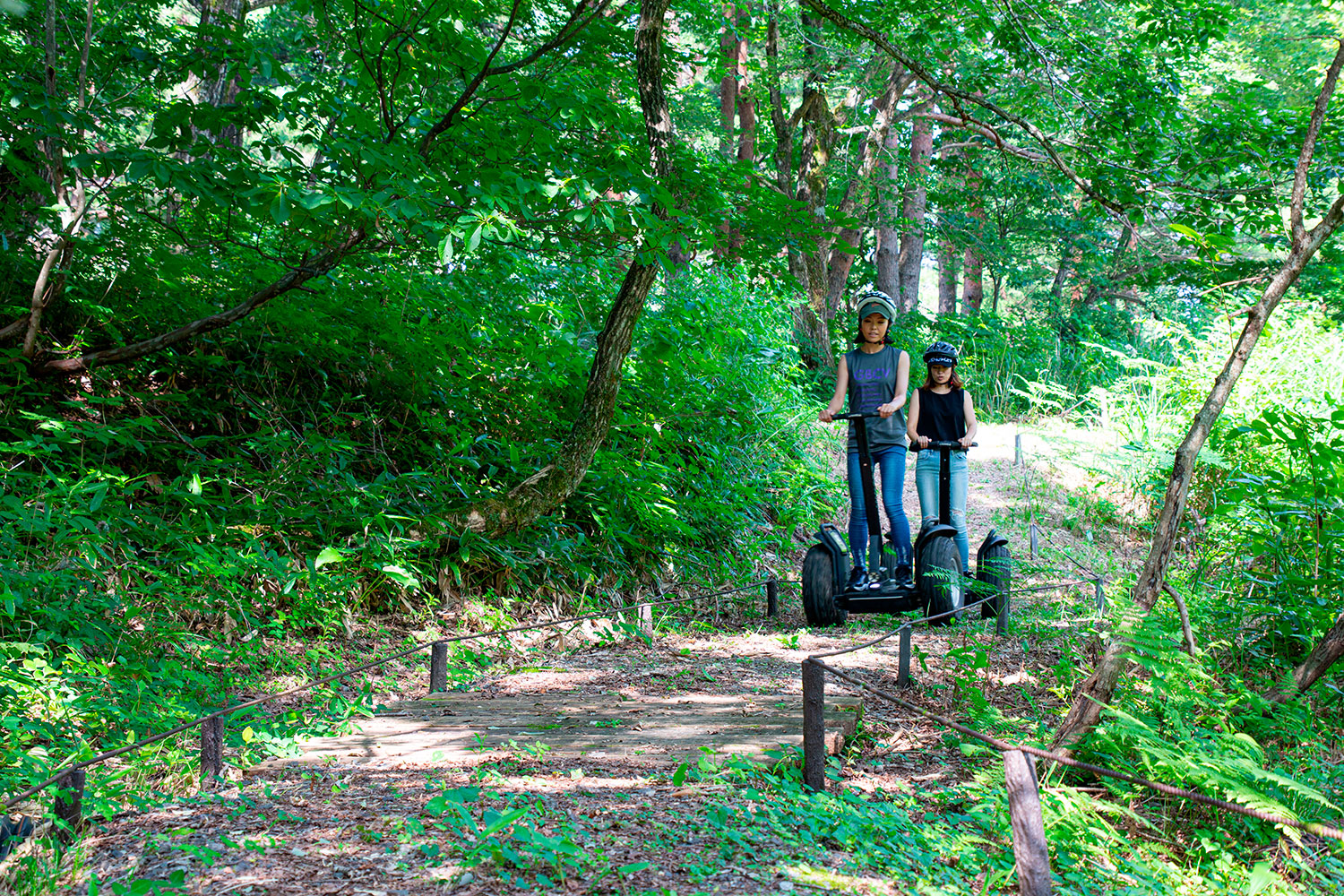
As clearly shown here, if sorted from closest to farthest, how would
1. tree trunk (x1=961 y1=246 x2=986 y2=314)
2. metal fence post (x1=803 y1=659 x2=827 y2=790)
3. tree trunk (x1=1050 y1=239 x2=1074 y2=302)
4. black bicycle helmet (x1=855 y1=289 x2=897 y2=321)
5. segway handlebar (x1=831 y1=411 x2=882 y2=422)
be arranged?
metal fence post (x1=803 y1=659 x2=827 y2=790), segway handlebar (x1=831 y1=411 x2=882 y2=422), black bicycle helmet (x1=855 y1=289 x2=897 y2=321), tree trunk (x1=1050 y1=239 x2=1074 y2=302), tree trunk (x1=961 y1=246 x2=986 y2=314)

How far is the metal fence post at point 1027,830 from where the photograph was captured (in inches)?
102

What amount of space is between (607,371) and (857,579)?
2.36 m

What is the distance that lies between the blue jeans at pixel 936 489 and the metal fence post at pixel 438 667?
3.32 metres

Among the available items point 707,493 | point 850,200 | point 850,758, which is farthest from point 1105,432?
point 850,758

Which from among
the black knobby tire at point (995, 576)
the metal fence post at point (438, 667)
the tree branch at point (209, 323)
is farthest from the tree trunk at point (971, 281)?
the metal fence post at point (438, 667)

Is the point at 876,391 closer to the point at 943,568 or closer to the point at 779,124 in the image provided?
the point at 943,568

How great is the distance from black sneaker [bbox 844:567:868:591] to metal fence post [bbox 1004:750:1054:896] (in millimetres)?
3508

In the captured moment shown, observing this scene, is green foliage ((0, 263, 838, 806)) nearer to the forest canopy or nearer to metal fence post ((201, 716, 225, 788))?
the forest canopy

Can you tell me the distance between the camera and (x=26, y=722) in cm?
346

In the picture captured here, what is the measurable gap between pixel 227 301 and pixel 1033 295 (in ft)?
67.7

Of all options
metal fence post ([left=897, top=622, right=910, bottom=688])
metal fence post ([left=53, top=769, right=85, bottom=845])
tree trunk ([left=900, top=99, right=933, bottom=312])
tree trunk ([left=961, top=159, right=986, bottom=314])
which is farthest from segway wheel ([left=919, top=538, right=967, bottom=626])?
tree trunk ([left=961, top=159, right=986, bottom=314])

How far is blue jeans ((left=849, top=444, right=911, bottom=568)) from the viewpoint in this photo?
617cm

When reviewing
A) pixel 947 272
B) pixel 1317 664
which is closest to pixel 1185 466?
pixel 1317 664

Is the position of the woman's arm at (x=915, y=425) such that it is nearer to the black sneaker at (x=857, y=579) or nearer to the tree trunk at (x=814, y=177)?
the black sneaker at (x=857, y=579)
